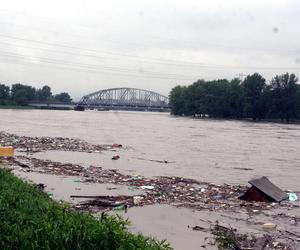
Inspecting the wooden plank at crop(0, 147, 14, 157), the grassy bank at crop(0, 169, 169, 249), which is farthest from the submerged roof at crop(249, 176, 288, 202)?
the wooden plank at crop(0, 147, 14, 157)

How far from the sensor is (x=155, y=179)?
1555cm

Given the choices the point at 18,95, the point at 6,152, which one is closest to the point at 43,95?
the point at 18,95

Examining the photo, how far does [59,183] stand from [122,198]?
9.10 feet

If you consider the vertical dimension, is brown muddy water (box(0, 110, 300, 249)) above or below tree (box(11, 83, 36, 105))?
below

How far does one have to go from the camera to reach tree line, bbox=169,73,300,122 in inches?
3939

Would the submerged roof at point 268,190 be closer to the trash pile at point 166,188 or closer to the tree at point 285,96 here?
the trash pile at point 166,188

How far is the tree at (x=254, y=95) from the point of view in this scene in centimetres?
10025

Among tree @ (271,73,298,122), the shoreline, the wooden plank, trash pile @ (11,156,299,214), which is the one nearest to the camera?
the shoreline

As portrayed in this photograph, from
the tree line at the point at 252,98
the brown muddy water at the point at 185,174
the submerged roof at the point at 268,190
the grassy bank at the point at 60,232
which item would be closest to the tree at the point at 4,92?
the tree line at the point at 252,98

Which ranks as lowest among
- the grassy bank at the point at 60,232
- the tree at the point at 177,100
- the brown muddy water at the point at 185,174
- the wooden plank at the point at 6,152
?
the brown muddy water at the point at 185,174

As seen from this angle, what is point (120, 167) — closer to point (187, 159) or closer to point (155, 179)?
point (155, 179)

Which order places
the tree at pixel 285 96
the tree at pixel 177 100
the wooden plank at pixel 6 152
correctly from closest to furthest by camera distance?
the wooden plank at pixel 6 152, the tree at pixel 285 96, the tree at pixel 177 100

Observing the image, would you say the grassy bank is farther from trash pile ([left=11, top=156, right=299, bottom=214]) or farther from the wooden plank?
the wooden plank

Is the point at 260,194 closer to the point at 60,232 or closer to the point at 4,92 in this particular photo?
the point at 60,232
